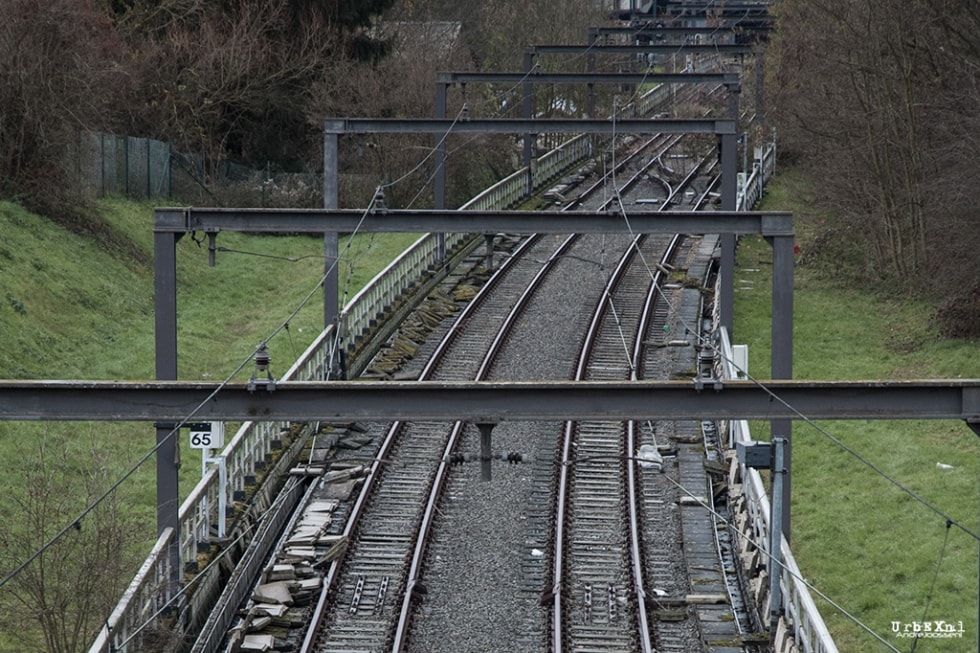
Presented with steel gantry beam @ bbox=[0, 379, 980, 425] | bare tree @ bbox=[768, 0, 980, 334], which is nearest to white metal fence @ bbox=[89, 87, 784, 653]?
steel gantry beam @ bbox=[0, 379, 980, 425]

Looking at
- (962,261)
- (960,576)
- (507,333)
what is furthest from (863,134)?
(960,576)

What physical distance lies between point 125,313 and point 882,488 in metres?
16.7

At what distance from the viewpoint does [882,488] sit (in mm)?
21781

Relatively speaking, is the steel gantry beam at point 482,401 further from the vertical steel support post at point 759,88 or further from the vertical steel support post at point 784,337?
the vertical steel support post at point 759,88

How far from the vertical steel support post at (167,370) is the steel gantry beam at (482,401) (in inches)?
138

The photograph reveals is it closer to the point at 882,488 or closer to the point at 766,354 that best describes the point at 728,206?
the point at 766,354

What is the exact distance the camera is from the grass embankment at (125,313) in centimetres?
2180

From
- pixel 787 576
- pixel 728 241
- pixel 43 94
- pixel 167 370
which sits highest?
pixel 43 94

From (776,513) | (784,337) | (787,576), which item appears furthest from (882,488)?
(776,513)

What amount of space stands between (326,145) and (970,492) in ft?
41.7

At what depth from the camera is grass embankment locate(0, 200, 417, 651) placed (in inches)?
858

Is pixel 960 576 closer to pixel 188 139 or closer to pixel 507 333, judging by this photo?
pixel 507 333

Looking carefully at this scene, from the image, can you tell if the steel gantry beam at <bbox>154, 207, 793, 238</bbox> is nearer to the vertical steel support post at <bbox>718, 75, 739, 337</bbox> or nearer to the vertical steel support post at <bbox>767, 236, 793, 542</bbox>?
the vertical steel support post at <bbox>767, 236, 793, 542</bbox>

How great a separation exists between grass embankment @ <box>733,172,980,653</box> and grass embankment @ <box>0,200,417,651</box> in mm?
8643
